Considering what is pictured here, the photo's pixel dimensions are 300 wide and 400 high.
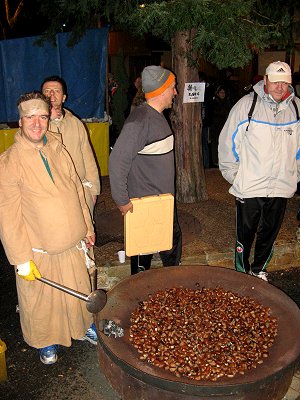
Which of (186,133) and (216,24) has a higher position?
(216,24)

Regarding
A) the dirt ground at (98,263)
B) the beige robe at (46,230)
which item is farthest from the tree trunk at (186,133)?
the beige robe at (46,230)

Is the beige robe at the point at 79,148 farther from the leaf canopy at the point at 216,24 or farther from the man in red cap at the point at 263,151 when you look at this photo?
the leaf canopy at the point at 216,24

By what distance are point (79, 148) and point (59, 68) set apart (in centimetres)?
426

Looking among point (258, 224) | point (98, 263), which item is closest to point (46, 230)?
point (98, 263)

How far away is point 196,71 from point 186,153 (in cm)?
123

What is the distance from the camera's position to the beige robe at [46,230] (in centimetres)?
321

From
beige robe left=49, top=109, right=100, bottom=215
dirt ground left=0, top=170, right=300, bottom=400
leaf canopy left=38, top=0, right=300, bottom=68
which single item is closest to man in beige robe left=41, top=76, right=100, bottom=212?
beige robe left=49, top=109, right=100, bottom=215

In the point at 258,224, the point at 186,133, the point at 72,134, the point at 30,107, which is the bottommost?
the point at 258,224

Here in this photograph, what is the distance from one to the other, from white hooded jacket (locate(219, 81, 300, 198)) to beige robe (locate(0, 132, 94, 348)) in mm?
1640

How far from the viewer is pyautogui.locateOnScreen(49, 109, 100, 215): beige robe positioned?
4.08 m

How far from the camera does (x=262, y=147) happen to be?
4.25 metres

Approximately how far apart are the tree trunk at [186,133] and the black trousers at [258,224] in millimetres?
2149

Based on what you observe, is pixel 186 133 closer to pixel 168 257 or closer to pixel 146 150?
pixel 168 257

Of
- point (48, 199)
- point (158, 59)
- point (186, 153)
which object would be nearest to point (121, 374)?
point (48, 199)
